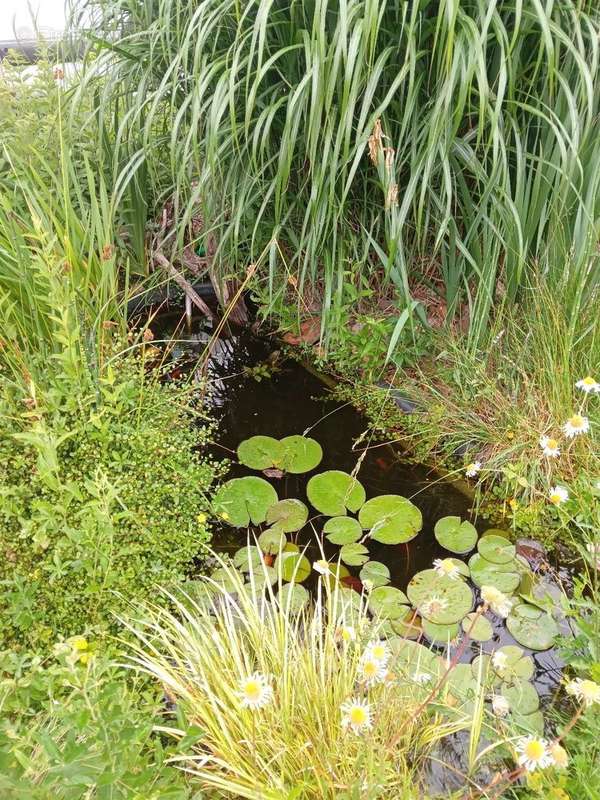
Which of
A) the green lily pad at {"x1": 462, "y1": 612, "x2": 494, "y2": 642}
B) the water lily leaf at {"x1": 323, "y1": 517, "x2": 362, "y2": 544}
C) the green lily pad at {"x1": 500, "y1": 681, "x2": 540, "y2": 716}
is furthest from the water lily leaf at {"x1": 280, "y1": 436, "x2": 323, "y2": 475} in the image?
the green lily pad at {"x1": 500, "y1": 681, "x2": 540, "y2": 716}

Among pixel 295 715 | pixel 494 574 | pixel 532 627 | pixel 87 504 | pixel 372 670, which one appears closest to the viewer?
pixel 372 670

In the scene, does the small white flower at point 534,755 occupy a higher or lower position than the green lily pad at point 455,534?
higher

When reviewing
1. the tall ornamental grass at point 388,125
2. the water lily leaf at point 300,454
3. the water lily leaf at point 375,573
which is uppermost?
the tall ornamental grass at point 388,125

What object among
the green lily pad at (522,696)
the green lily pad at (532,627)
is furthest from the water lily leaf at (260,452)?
the green lily pad at (522,696)

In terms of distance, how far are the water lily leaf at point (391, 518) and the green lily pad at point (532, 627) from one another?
39 cm

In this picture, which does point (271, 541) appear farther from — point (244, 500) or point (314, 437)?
point (314, 437)

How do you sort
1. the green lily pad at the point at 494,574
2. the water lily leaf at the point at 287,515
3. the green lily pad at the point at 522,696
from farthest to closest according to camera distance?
the water lily leaf at the point at 287,515, the green lily pad at the point at 494,574, the green lily pad at the point at 522,696

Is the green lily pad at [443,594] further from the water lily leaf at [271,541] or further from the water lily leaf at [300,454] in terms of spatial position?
the water lily leaf at [300,454]

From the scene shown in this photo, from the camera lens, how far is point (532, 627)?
63.7 inches

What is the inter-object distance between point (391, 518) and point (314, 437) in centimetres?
49

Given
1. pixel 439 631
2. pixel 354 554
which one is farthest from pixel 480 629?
pixel 354 554

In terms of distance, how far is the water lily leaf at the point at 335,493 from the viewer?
2012 mm

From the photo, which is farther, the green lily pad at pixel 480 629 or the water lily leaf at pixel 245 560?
the water lily leaf at pixel 245 560

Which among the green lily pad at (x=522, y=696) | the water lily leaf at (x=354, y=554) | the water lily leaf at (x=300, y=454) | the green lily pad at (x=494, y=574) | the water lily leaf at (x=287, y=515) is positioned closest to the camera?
the green lily pad at (x=522, y=696)
